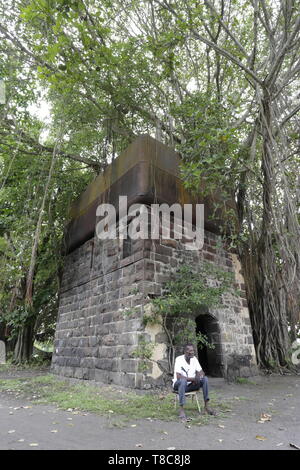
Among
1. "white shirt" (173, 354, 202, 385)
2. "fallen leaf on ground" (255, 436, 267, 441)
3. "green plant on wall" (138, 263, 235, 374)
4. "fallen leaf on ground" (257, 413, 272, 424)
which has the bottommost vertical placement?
"fallen leaf on ground" (257, 413, 272, 424)

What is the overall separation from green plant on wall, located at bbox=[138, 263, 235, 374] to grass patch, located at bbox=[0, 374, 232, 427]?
523 mm

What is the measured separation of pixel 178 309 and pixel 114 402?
5.10 feet

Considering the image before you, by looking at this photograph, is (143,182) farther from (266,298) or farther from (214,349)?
(266,298)

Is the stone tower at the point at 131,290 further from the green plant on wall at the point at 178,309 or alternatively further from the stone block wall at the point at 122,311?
the green plant on wall at the point at 178,309

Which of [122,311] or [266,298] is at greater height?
[266,298]

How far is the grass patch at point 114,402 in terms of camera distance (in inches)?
127

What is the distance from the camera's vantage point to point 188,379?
11.3 ft

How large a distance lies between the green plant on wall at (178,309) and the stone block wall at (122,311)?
0.41ft

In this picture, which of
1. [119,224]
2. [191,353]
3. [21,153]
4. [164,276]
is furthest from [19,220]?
[191,353]

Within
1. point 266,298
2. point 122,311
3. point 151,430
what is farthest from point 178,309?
point 266,298

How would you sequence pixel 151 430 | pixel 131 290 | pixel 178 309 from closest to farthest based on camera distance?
pixel 151 430
pixel 178 309
pixel 131 290

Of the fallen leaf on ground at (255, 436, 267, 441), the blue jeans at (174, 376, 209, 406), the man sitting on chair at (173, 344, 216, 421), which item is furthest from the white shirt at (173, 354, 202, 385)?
the fallen leaf on ground at (255, 436, 267, 441)

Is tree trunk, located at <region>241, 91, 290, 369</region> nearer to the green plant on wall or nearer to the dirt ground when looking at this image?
the green plant on wall

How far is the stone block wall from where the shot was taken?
4598 mm
